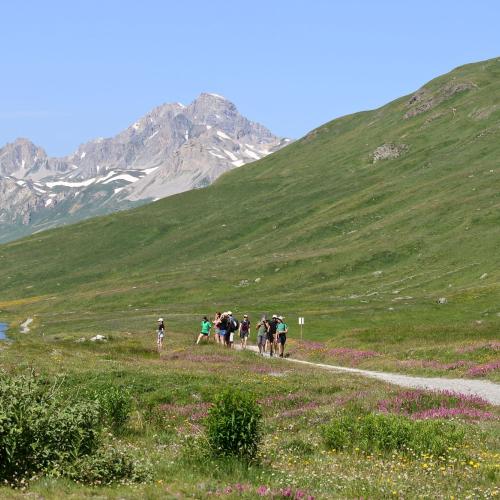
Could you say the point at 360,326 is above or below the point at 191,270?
below

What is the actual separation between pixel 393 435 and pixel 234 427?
4.67m

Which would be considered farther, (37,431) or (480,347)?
(480,347)

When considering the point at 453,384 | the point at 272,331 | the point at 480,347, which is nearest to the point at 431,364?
the point at 480,347

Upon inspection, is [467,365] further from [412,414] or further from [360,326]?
[360,326]

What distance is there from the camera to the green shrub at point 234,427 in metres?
16.4

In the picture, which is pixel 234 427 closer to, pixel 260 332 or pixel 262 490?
pixel 262 490

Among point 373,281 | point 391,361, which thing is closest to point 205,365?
point 391,361

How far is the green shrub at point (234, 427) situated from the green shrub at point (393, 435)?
3.35 meters

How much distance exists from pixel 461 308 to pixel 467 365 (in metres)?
46.8

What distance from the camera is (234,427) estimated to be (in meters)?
16.4

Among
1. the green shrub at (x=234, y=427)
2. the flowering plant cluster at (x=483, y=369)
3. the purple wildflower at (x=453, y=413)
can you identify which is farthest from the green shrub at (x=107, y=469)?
the flowering plant cluster at (x=483, y=369)

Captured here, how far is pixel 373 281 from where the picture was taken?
454ft

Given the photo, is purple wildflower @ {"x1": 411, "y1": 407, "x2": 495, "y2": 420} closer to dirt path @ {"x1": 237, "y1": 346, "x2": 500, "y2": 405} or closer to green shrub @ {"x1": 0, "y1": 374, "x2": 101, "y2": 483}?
dirt path @ {"x1": 237, "y1": 346, "x2": 500, "y2": 405}

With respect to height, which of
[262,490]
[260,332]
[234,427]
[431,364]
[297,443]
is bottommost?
[431,364]
